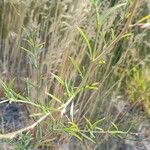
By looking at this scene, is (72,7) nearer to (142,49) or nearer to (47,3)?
(47,3)

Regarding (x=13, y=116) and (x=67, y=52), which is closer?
(x=67, y=52)

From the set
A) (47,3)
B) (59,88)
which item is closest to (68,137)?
(59,88)

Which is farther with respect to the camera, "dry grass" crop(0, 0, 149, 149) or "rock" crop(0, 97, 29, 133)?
"rock" crop(0, 97, 29, 133)

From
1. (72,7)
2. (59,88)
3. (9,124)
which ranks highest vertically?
(72,7)

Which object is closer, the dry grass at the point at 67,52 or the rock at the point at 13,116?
the dry grass at the point at 67,52

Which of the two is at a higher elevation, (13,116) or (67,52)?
(67,52)

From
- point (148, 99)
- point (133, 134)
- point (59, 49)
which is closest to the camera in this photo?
point (59, 49)

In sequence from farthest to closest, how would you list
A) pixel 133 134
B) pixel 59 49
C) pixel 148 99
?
pixel 148 99
pixel 133 134
pixel 59 49

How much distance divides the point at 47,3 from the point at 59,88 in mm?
521

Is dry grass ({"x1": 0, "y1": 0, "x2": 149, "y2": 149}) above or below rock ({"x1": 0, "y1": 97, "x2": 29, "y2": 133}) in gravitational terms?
above

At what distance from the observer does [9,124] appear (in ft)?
6.51

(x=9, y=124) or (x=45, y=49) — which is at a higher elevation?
(x=45, y=49)

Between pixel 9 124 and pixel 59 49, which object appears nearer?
pixel 59 49

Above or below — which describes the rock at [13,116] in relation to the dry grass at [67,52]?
below
